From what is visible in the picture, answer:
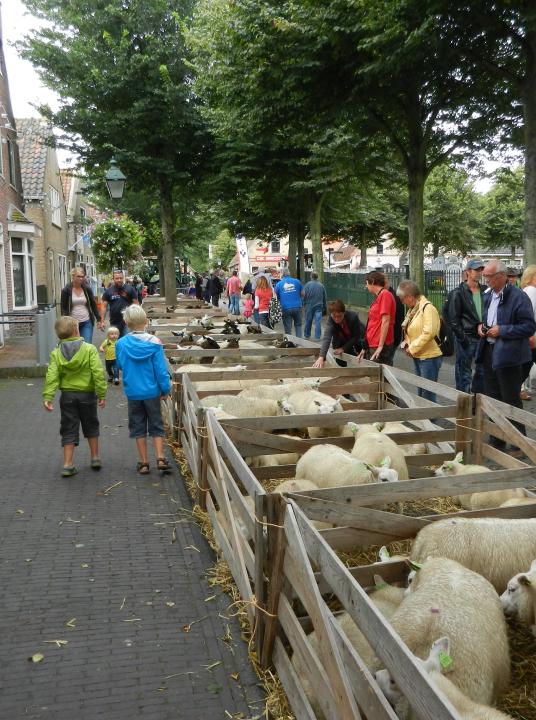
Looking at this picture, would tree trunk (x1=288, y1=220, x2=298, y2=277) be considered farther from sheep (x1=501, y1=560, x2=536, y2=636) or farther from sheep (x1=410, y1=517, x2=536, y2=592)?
sheep (x1=501, y1=560, x2=536, y2=636)

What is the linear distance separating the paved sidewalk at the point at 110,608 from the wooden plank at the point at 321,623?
717 mm

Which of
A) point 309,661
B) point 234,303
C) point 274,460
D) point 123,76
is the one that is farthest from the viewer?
point 234,303

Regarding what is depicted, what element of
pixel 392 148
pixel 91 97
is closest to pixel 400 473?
pixel 392 148

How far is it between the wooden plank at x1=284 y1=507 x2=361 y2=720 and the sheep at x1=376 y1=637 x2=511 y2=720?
0.15 metres

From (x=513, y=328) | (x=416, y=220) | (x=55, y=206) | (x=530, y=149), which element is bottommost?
(x=513, y=328)

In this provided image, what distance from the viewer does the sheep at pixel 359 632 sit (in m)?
3.04

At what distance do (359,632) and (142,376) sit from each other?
4198 millimetres

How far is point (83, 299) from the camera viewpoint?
11969mm

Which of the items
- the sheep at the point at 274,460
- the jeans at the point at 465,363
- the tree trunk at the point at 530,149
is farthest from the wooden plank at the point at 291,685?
the tree trunk at the point at 530,149

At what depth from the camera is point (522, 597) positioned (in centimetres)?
340

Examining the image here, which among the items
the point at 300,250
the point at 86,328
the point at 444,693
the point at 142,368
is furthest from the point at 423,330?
the point at 300,250

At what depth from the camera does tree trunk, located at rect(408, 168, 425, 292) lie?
15469 millimetres

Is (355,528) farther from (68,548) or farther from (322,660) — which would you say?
(68,548)

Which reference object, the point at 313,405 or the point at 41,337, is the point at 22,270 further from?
the point at 313,405
